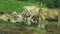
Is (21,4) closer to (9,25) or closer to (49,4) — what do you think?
(49,4)

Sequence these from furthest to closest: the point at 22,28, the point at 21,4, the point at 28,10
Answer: the point at 21,4 < the point at 28,10 < the point at 22,28

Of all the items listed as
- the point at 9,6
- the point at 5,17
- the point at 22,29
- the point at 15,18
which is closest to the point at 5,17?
the point at 5,17

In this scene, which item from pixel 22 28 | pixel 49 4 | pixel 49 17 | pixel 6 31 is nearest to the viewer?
pixel 6 31

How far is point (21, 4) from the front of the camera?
28.4 meters

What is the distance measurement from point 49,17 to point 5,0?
729 centimetres

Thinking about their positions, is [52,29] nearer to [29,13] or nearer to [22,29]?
[22,29]

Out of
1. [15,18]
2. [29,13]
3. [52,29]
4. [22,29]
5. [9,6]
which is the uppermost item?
[9,6]

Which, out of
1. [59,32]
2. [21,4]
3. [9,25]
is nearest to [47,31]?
[59,32]

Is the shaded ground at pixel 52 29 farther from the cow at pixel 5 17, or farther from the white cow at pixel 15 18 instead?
the cow at pixel 5 17

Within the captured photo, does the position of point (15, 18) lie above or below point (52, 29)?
above

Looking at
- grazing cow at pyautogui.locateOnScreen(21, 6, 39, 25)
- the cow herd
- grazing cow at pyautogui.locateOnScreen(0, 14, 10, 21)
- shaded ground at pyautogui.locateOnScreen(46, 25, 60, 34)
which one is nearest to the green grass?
grazing cow at pyautogui.locateOnScreen(0, 14, 10, 21)

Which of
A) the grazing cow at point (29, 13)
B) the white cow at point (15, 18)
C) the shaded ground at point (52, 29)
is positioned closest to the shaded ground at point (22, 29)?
the shaded ground at point (52, 29)

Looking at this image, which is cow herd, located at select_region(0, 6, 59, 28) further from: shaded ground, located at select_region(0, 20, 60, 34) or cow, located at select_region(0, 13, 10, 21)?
shaded ground, located at select_region(0, 20, 60, 34)

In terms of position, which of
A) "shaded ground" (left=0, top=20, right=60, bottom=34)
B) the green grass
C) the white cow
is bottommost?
"shaded ground" (left=0, top=20, right=60, bottom=34)
